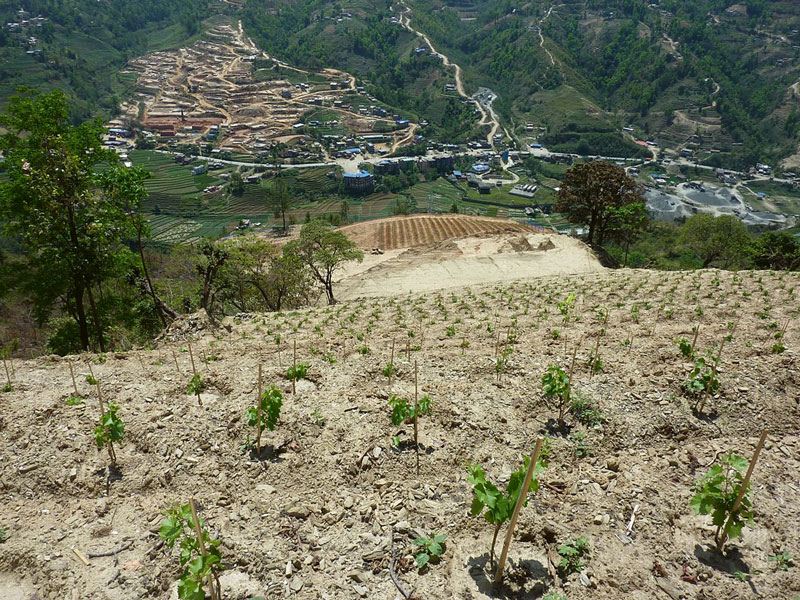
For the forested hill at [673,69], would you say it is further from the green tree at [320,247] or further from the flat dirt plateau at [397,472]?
the flat dirt plateau at [397,472]

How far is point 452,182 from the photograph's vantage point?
119125 millimetres

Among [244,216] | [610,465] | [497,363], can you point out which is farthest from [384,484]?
[244,216]

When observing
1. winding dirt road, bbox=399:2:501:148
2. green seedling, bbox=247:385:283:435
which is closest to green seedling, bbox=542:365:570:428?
green seedling, bbox=247:385:283:435

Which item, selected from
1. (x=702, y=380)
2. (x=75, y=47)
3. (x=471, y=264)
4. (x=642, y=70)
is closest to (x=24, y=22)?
(x=75, y=47)

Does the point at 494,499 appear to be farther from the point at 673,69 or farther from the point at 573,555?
the point at 673,69

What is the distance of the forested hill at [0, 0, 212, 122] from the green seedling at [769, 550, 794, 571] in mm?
165145

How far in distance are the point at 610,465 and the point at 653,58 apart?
213 m

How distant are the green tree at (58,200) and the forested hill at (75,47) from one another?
147 meters

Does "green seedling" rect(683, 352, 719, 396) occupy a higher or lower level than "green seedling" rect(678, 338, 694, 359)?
higher

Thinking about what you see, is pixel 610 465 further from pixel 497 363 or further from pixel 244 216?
pixel 244 216

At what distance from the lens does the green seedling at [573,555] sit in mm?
4914

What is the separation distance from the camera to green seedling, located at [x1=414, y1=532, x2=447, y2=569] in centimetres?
502

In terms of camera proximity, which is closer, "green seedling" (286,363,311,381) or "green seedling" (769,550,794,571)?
"green seedling" (769,550,794,571)

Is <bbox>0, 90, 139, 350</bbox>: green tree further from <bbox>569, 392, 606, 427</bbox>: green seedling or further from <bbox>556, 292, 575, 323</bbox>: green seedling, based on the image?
<bbox>556, 292, 575, 323</bbox>: green seedling
